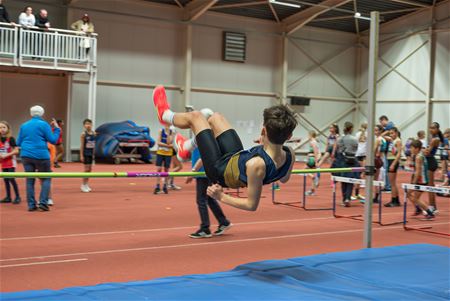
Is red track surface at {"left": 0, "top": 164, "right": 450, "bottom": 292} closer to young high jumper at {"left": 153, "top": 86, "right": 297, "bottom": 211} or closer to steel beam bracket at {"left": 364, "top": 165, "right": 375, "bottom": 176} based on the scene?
steel beam bracket at {"left": 364, "top": 165, "right": 375, "bottom": 176}

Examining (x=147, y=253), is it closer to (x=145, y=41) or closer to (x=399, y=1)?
(x=145, y=41)

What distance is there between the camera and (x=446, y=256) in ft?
17.4

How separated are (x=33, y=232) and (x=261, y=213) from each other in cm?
394

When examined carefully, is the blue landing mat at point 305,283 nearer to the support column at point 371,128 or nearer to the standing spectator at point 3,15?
the support column at point 371,128

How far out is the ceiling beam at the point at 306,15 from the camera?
867 inches

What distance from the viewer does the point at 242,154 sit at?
4359 millimetres

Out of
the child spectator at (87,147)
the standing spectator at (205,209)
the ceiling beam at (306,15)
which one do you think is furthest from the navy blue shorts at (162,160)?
the ceiling beam at (306,15)

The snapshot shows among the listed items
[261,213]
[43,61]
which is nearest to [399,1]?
[43,61]

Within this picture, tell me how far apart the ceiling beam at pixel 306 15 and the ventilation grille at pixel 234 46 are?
221 cm

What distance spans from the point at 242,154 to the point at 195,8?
58.4 ft

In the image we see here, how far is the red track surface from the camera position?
5.53m

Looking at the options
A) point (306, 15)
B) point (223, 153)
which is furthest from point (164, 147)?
point (306, 15)

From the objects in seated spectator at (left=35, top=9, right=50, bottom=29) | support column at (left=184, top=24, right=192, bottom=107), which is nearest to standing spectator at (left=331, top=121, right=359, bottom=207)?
seated spectator at (left=35, top=9, right=50, bottom=29)

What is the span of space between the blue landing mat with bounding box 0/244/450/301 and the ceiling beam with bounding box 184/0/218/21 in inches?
662
